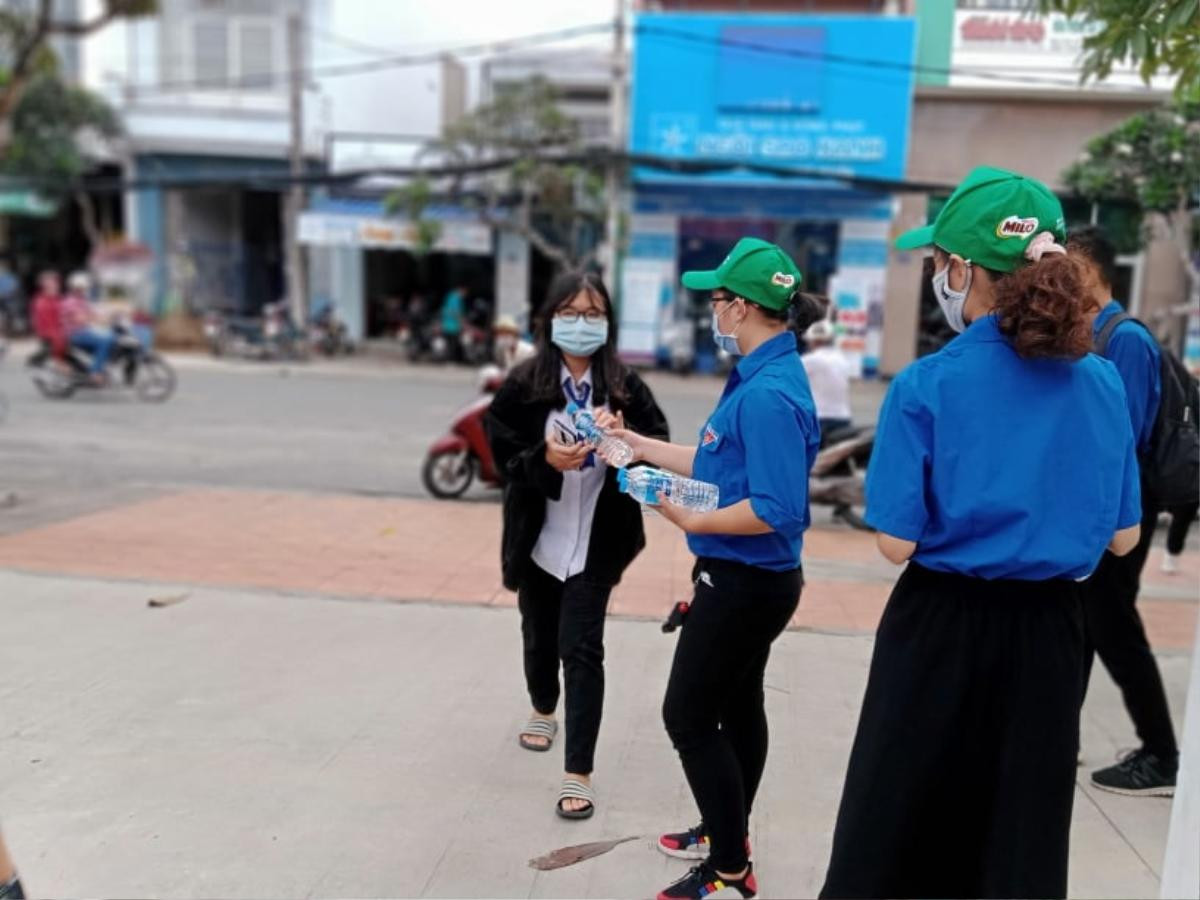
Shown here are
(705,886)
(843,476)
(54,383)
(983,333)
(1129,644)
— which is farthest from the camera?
(54,383)

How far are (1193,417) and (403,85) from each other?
69.0ft

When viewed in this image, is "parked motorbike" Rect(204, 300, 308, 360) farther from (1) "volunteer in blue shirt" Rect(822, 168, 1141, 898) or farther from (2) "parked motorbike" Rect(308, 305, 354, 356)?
(1) "volunteer in blue shirt" Rect(822, 168, 1141, 898)

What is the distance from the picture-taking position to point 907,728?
6.88 ft

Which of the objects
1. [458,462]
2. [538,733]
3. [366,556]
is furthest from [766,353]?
[458,462]

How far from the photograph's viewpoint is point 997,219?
210 centimetres

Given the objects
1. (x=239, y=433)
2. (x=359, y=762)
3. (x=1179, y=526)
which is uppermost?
(x=1179, y=526)

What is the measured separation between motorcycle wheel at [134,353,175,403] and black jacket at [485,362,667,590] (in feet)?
39.4

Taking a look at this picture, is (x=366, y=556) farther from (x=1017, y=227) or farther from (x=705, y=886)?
(x=1017, y=227)

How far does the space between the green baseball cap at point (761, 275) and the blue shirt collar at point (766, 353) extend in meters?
0.08

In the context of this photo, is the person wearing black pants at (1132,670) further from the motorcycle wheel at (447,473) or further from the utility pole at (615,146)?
the utility pole at (615,146)

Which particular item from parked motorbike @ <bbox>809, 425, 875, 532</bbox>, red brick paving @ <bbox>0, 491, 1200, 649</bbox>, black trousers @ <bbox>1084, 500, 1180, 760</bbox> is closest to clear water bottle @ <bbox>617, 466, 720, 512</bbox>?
black trousers @ <bbox>1084, 500, 1180, 760</bbox>

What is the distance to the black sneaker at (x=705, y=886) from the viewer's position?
279cm

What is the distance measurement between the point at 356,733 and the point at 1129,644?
8.87 ft

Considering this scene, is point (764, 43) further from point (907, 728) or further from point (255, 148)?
point (907, 728)
